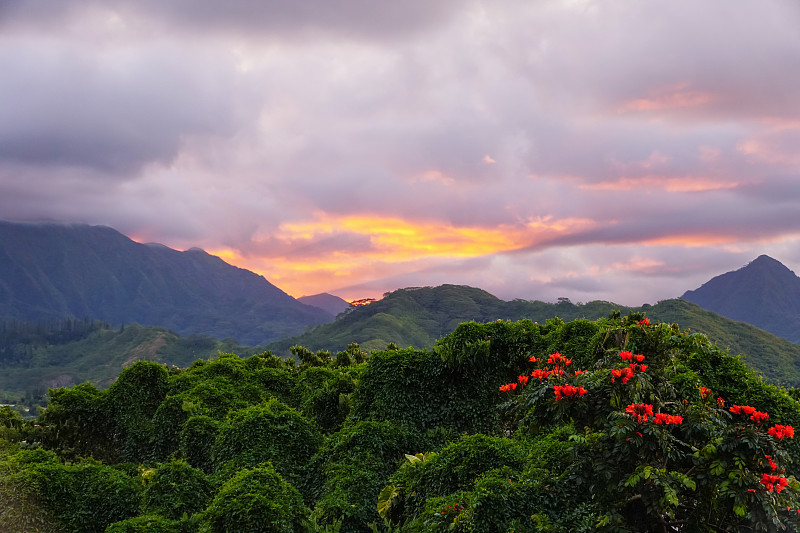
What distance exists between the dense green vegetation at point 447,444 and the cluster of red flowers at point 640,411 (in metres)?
0.02

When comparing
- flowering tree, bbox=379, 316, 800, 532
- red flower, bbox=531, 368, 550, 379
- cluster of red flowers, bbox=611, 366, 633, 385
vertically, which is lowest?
flowering tree, bbox=379, 316, 800, 532

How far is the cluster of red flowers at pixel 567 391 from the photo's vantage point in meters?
8.51

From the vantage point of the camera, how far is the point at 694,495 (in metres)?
8.62

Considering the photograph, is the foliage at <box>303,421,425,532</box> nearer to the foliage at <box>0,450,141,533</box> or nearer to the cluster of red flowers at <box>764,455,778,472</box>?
the foliage at <box>0,450,141,533</box>

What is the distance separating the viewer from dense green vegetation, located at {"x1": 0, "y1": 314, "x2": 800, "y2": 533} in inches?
324

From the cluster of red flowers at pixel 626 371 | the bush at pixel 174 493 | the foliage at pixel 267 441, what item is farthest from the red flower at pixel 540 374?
the foliage at pixel 267 441

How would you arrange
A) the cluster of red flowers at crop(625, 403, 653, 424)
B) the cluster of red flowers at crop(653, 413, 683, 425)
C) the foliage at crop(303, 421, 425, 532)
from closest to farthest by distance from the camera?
the cluster of red flowers at crop(653, 413, 683, 425)
the cluster of red flowers at crop(625, 403, 653, 424)
the foliage at crop(303, 421, 425, 532)

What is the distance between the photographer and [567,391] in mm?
8508

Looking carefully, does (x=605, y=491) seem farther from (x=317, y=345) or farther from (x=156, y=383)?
(x=317, y=345)

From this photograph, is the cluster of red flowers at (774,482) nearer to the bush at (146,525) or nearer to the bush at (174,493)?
the bush at (146,525)

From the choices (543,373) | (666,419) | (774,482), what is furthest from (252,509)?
(774,482)

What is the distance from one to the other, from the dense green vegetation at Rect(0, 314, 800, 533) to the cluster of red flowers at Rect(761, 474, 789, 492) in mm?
29

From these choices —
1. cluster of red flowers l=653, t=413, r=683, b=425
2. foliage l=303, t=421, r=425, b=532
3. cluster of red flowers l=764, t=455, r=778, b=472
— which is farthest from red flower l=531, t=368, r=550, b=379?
foliage l=303, t=421, r=425, b=532

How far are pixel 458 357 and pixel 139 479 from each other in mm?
10272
